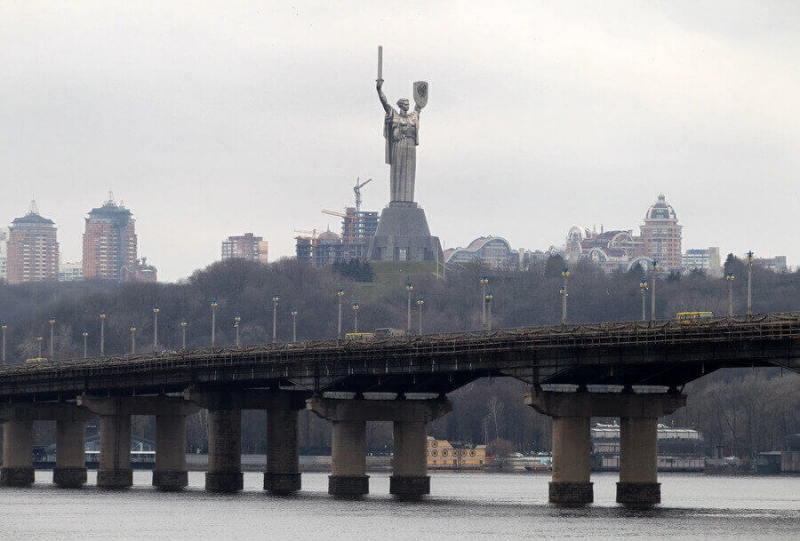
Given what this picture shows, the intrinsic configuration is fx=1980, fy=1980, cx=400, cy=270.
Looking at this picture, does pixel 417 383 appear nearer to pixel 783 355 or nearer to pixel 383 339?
pixel 383 339

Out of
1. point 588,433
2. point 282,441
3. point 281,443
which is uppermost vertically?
point 588,433

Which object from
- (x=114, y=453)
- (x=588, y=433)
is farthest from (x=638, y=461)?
(x=114, y=453)

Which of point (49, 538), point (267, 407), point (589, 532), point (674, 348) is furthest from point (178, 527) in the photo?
point (267, 407)

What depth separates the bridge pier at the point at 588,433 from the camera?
145 metres

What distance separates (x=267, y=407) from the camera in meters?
177

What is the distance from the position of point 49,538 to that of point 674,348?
45.1 meters

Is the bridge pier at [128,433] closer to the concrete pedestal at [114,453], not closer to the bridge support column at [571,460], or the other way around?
the concrete pedestal at [114,453]

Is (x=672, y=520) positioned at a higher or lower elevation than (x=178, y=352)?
lower

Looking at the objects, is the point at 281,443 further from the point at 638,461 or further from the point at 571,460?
the point at 638,461

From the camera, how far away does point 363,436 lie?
540 feet

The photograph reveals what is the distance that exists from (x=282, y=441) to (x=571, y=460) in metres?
38.7

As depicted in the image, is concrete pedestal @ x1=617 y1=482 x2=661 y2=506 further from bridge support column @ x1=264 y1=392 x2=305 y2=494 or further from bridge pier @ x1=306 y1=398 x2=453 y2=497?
bridge support column @ x1=264 y1=392 x2=305 y2=494

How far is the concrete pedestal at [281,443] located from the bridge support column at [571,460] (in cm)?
3709

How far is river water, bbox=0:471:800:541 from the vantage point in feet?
398
